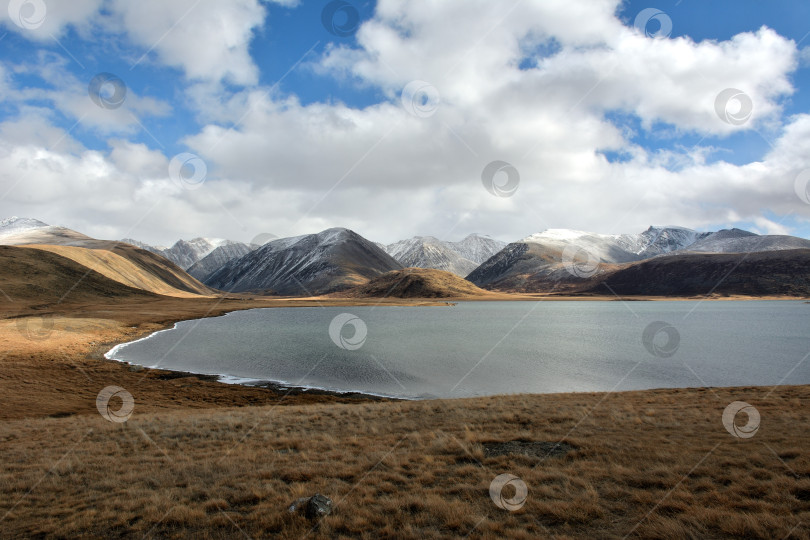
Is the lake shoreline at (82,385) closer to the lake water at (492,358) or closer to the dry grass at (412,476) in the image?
the lake water at (492,358)

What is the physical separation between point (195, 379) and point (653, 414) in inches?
1472

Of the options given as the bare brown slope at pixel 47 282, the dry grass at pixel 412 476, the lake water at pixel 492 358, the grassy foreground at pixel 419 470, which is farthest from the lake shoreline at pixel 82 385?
the bare brown slope at pixel 47 282

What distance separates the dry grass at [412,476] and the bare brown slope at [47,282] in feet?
371

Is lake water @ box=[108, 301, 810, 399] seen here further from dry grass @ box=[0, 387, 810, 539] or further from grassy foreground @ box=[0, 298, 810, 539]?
dry grass @ box=[0, 387, 810, 539]

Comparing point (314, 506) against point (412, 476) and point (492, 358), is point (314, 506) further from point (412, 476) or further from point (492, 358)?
point (492, 358)

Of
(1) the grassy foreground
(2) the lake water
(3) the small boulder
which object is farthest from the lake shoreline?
(3) the small boulder

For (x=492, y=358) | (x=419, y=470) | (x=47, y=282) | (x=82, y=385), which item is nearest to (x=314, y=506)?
(x=419, y=470)

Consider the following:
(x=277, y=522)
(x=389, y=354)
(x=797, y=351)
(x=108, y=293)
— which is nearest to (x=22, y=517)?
(x=277, y=522)

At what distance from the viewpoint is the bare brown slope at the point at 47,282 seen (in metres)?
110

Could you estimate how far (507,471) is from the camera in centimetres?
1225

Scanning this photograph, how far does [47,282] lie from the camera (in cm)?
12525

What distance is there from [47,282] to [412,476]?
15842 centimetres

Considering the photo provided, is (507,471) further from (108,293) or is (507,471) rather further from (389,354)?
(108,293)

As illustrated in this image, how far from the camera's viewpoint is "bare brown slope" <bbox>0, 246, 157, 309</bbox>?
360ft
